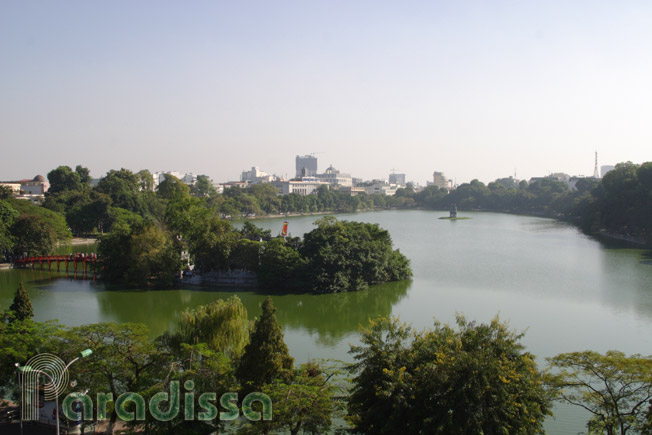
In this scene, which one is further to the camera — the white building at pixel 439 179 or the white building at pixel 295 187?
the white building at pixel 439 179

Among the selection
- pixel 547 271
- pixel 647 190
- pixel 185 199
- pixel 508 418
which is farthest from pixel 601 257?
pixel 508 418

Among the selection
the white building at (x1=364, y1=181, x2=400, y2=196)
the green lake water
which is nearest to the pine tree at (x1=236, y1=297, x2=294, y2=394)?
the green lake water

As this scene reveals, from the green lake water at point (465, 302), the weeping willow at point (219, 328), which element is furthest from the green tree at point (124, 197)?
the weeping willow at point (219, 328)

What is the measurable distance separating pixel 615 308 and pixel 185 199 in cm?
1528

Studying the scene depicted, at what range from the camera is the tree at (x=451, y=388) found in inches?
214

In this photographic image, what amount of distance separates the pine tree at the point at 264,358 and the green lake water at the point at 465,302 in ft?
12.0

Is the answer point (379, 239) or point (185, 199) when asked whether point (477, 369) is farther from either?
point (185, 199)

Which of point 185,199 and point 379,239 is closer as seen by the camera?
point 379,239

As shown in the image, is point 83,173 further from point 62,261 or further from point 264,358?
point 264,358

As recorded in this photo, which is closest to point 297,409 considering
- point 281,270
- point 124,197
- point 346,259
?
point 281,270

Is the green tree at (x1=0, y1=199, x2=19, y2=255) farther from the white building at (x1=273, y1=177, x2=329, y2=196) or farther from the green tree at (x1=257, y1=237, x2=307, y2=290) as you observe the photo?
the white building at (x1=273, y1=177, x2=329, y2=196)

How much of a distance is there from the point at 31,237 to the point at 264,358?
748 inches

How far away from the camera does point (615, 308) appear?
14.3 m

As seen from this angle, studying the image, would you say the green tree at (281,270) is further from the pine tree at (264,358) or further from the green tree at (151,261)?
the pine tree at (264,358)
